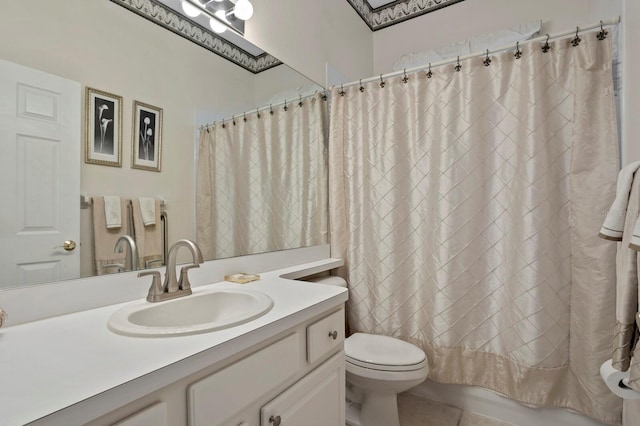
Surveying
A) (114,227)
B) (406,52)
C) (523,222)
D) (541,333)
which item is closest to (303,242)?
(114,227)

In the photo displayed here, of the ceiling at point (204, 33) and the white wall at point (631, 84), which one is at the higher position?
the ceiling at point (204, 33)

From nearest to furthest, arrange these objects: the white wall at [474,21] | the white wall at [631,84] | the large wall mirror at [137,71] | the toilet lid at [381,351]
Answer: the large wall mirror at [137,71] → the white wall at [631,84] → the toilet lid at [381,351] → the white wall at [474,21]

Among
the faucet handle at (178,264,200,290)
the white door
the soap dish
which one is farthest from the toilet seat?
the white door

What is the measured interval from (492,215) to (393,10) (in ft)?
6.11

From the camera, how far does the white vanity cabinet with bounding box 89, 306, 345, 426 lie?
2.03 ft

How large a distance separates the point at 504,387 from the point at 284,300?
1.31 m

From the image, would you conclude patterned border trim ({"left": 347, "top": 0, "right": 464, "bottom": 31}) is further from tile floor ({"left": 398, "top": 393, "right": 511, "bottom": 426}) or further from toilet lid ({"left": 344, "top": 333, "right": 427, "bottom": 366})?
tile floor ({"left": 398, "top": 393, "right": 511, "bottom": 426})

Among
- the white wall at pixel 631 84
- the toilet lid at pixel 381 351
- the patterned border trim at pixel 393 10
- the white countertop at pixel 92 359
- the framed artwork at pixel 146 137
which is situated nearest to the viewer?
the white countertop at pixel 92 359

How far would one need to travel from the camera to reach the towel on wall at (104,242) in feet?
3.19

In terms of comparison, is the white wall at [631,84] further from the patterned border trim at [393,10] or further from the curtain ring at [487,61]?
the patterned border trim at [393,10]

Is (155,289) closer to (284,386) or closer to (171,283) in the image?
(171,283)

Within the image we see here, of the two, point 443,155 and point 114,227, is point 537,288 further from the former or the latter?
point 114,227

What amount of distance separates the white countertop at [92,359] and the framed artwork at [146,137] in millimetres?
493

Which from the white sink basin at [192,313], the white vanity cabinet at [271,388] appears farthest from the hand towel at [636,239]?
the white sink basin at [192,313]
